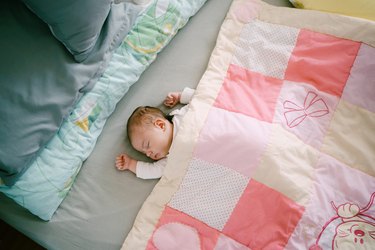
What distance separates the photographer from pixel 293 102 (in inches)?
43.6

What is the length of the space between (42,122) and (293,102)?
0.77m

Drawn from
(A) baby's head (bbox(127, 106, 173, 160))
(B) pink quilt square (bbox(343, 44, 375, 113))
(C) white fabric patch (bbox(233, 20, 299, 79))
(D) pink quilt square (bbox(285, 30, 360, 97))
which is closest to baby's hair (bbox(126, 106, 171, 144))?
(A) baby's head (bbox(127, 106, 173, 160))

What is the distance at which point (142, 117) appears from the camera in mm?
1159

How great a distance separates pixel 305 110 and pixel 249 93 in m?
0.19

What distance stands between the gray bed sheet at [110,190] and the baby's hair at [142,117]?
7 centimetres

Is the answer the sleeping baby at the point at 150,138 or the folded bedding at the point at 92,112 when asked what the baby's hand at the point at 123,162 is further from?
the folded bedding at the point at 92,112

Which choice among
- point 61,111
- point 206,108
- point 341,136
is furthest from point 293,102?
point 61,111

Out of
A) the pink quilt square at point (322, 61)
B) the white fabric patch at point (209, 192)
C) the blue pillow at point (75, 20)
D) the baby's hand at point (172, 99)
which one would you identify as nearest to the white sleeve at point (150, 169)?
the white fabric patch at point (209, 192)

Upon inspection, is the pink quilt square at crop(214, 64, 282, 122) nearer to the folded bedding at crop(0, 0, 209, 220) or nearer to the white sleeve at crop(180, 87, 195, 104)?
the white sleeve at crop(180, 87, 195, 104)

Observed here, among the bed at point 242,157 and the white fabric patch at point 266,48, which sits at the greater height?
the white fabric patch at point 266,48

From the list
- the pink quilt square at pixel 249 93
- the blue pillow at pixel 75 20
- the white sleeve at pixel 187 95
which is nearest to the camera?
the blue pillow at pixel 75 20

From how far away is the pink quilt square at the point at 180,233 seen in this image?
98 centimetres

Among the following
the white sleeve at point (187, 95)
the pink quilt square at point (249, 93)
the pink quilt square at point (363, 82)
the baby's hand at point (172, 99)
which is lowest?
the baby's hand at point (172, 99)

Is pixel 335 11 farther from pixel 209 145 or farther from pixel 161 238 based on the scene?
pixel 161 238
